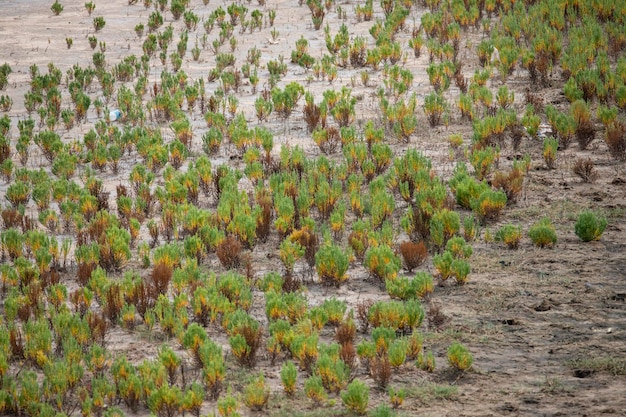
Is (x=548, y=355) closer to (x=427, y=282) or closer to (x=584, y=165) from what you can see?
(x=427, y=282)

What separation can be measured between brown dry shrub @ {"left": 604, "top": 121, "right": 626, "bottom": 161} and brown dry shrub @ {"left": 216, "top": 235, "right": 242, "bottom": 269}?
174 inches

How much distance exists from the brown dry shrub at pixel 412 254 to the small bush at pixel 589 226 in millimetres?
1399

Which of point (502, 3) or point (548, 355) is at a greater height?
point (502, 3)

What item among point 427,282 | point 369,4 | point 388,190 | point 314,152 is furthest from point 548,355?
point 369,4

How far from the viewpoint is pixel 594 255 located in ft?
23.0

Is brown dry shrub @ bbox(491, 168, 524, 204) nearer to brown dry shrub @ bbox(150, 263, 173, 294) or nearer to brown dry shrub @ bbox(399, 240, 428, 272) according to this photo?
brown dry shrub @ bbox(399, 240, 428, 272)

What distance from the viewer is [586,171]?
28.1 ft

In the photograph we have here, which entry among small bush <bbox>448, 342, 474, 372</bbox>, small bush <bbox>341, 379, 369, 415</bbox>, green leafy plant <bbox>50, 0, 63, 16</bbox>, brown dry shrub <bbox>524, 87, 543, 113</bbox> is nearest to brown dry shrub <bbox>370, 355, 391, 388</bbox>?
small bush <bbox>341, 379, 369, 415</bbox>

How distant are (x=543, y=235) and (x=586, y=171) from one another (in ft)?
5.85

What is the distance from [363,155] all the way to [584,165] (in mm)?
2295

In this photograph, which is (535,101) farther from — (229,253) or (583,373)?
(583,373)

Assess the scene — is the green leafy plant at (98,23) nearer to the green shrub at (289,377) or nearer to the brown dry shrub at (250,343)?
the brown dry shrub at (250,343)

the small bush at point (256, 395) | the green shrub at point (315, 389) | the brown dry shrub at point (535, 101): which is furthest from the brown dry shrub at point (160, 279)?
the brown dry shrub at point (535, 101)

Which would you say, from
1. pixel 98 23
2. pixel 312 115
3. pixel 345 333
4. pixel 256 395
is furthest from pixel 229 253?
pixel 98 23
